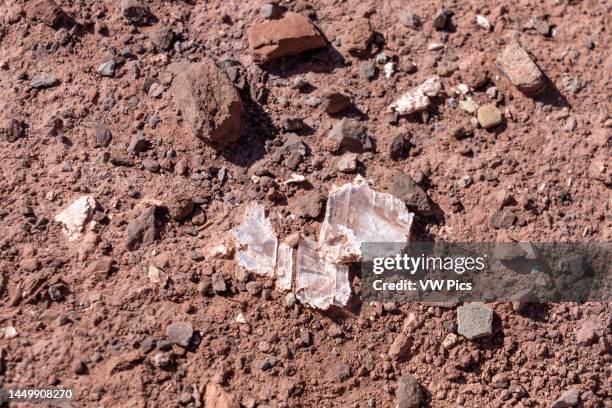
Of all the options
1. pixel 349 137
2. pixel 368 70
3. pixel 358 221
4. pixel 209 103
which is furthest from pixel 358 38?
pixel 358 221

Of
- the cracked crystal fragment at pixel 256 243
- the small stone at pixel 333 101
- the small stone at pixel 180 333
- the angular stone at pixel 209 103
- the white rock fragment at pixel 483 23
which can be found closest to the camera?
the small stone at pixel 180 333

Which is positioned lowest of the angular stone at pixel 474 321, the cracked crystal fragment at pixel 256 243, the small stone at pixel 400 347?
the small stone at pixel 400 347

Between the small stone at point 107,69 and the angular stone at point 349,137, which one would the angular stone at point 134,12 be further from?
the angular stone at point 349,137

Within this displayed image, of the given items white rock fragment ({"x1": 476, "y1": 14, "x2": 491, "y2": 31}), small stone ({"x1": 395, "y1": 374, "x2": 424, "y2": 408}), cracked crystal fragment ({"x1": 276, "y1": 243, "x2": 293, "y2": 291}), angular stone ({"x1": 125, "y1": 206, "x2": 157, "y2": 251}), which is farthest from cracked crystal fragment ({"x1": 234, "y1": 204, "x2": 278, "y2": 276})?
white rock fragment ({"x1": 476, "y1": 14, "x2": 491, "y2": 31})

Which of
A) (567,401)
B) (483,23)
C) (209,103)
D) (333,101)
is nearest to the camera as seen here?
(567,401)

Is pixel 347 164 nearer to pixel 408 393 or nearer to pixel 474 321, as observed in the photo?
pixel 474 321

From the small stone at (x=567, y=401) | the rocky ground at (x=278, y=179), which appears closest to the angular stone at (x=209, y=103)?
the rocky ground at (x=278, y=179)

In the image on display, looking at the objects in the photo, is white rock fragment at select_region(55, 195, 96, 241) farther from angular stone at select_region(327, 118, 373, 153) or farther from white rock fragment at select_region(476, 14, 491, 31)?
white rock fragment at select_region(476, 14, 491, 31)
